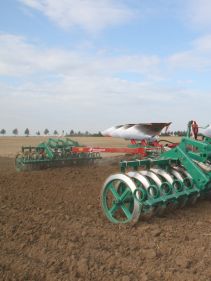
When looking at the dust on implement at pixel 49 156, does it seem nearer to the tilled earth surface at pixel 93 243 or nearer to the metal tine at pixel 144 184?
the tilled earth surface at pixel 93 243

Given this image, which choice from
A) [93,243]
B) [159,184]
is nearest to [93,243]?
[93,243]

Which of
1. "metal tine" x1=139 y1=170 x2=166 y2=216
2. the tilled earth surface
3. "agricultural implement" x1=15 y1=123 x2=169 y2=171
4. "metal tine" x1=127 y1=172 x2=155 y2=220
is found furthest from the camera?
"agricultural implement" x1=15 y1=123 x2=169 y2=171

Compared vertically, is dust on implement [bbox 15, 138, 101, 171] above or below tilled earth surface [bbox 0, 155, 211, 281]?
above

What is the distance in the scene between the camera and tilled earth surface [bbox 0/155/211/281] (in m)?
3.55

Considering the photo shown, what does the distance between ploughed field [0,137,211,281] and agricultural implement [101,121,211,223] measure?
0.64ft

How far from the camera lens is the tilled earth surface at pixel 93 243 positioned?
355 cm

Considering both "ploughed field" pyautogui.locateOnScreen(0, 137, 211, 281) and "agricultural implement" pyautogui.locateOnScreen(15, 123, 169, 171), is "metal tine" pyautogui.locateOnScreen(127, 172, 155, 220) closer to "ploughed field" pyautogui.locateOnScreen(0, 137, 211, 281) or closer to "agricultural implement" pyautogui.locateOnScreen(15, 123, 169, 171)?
"ploughed field" pyautogui.locateOnScreen(0, 137, 211, 281)

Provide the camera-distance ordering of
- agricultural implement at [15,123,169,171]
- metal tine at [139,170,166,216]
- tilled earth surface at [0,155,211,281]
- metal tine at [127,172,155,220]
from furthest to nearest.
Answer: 1. agricultural implement at [15,123,169,171]
2. metal tine at [139,170,166,216]
3. metal tine at [127,172,155,220]
4. tilled earth surface at [0,155,211,281]

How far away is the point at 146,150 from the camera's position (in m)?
8.29

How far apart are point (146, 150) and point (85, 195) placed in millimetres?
1859

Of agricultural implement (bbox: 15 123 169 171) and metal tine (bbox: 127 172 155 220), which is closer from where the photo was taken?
metal tine (bbox: 127 172 155 220)

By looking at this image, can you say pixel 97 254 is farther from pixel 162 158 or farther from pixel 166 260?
pixel 162 158

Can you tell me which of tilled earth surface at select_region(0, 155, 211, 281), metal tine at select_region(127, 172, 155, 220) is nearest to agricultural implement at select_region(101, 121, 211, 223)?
metal tine at select_region(127, 172, 155, 220)

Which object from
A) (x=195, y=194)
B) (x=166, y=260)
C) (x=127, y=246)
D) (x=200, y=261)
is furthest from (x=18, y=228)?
(x=195, y=194)
